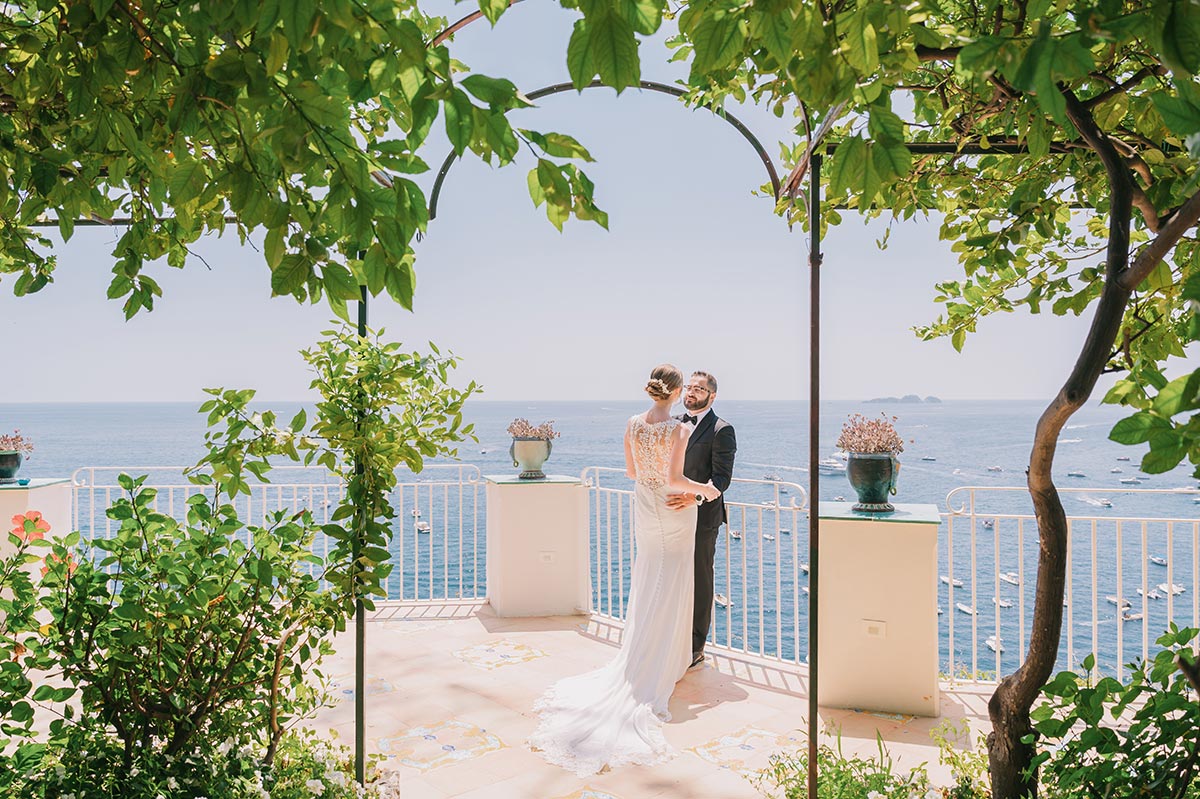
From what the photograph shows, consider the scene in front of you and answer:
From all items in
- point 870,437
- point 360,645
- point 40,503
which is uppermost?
point 870,437

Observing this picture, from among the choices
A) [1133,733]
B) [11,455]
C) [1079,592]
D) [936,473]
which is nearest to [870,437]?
[1133,733]

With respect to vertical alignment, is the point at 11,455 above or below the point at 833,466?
above

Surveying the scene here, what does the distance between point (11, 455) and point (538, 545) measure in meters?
3.39

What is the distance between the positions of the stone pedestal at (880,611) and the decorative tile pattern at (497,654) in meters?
1.72

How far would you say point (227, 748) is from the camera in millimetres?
2250

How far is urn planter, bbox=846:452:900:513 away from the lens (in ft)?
11.9

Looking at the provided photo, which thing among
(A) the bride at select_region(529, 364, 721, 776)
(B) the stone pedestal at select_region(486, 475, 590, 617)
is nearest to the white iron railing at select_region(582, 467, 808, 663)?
(B) the stone pedestal at select_region(486, 475, 590, 617)

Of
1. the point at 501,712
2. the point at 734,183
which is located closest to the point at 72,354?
the point at 734,183

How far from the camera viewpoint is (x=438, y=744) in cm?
330

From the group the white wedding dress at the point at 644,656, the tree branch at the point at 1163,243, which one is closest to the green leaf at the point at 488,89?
the tree branch at the point at 1163,243

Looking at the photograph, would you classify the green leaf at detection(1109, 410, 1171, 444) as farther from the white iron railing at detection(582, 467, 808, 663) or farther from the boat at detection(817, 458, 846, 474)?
the white iron railing at detection(582, 467, 808, 663)

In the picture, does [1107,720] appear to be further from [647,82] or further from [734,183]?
[734,183]

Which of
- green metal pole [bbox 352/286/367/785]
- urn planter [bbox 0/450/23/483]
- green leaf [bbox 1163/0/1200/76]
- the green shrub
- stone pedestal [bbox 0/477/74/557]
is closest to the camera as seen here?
green leaf [bbox 1163/0/1200/76]

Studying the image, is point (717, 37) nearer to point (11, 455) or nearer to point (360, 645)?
point (360, 645)
